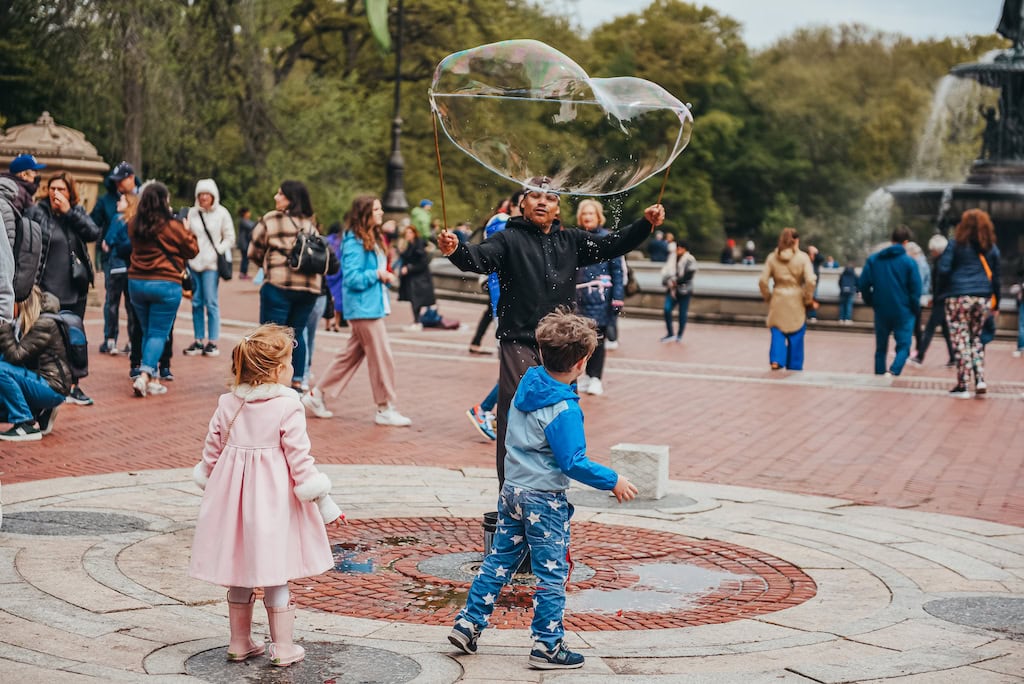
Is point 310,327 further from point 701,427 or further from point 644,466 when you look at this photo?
point 644,466

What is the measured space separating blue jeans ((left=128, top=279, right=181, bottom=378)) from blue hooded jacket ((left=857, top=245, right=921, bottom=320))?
7.95 meters

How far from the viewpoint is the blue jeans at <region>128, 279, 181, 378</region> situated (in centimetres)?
1198

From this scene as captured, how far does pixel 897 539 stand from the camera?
7.43 m

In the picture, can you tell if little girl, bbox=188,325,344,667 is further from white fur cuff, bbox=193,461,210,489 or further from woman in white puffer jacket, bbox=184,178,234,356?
woman in white puffer jacket, bbox=184,178,234,356

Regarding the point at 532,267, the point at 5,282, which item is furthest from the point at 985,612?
the point at 5,282

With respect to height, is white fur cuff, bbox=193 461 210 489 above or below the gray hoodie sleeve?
below

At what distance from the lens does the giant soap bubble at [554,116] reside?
22.4 feet

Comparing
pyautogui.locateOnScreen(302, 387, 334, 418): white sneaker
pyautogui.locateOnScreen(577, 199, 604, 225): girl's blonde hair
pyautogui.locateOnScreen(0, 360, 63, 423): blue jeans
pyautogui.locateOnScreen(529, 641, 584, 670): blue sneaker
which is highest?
pyautogui.locateOnScreen(577, 199, 604, 225): girl's blonde hair

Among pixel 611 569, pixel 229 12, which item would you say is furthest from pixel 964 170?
pixel 611 569

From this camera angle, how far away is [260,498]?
4891 mm

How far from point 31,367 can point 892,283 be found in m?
10.0

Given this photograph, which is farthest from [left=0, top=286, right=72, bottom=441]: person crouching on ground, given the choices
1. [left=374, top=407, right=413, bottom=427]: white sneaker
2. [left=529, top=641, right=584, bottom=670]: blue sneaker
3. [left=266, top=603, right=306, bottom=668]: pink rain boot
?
[left=529, top=641, right=584, bottom=670]: blue sneaker

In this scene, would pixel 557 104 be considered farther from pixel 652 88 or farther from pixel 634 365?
pixel 634 365

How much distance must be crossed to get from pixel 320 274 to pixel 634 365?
5.90 meters
